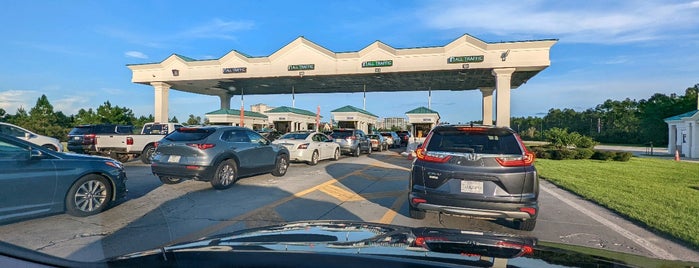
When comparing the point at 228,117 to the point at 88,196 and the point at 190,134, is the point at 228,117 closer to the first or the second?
the point at 190,134

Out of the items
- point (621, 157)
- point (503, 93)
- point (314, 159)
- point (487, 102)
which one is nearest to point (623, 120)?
point (487, 102)

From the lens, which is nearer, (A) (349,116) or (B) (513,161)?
(B) (513,161)

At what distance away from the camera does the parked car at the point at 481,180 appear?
5.25 meters

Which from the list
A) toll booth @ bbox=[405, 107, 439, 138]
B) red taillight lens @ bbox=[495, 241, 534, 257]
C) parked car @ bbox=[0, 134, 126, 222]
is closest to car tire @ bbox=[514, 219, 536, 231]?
red taillight lens @ bbox=[495, 241, 534, 257]

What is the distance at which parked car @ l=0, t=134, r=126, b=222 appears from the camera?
5297 mm

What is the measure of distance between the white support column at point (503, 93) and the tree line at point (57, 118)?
23253 millimetres

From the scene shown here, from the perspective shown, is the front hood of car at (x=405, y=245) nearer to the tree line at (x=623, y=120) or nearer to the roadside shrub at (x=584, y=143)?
the roadside shrub at (x=584, y=143)

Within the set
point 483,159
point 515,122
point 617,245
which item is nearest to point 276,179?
point 483,159

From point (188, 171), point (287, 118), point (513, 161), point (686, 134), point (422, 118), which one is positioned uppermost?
point (287, 118)

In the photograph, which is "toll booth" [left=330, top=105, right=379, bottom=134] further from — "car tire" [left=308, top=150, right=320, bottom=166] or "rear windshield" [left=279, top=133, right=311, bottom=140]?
"car tire" [left=308, top=150, right=320, bottom=166]

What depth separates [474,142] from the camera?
6.08 m

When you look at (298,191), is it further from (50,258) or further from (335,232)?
(50,258)

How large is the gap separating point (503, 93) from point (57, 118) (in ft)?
129

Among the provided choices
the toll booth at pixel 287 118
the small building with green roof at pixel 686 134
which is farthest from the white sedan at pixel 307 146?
the small building with green roof at pixel 686 134
